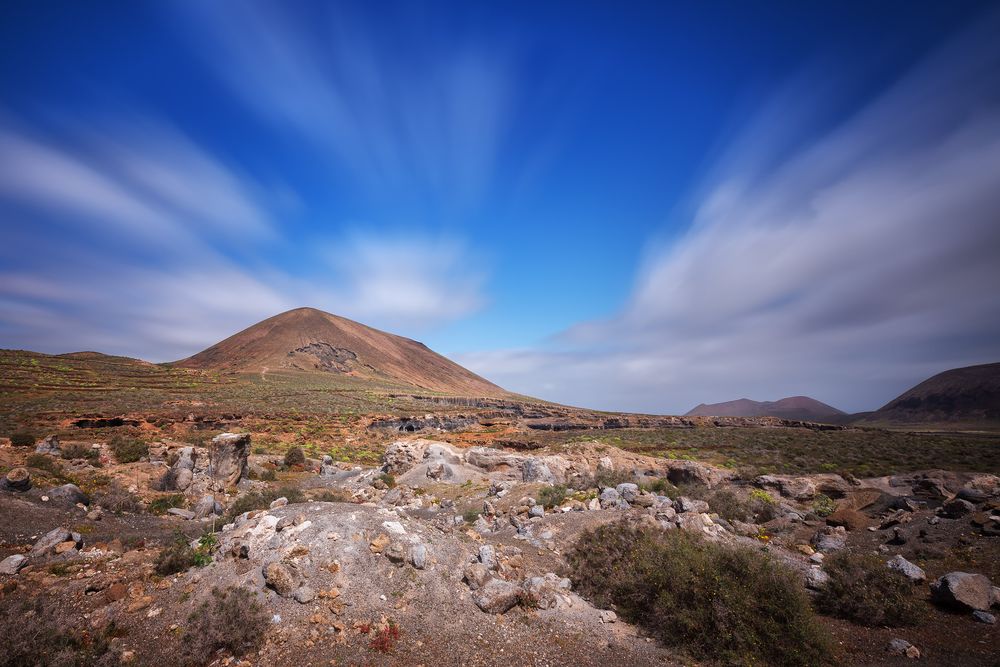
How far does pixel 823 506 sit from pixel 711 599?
12142 mm

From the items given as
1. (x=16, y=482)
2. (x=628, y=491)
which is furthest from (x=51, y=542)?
(x=628, y=491)

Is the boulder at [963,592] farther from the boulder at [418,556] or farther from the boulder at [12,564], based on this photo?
the boulder at [12,564]

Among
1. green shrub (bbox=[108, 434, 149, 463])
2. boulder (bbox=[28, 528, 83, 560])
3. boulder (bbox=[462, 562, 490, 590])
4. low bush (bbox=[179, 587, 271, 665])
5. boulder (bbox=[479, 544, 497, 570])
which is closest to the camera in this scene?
low bush (bbox=[179, 587, 271, 665])

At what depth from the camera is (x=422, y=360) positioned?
490 feet

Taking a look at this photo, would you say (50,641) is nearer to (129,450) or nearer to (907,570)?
(907,570)

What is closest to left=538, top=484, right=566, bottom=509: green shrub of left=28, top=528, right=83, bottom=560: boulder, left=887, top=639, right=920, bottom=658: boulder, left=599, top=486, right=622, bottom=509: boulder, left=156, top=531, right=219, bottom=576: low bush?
left=599, top=486, right=622, bottom=509: boulder

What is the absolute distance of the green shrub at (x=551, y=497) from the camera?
1327 cm

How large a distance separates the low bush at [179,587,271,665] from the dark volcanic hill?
5610 inches

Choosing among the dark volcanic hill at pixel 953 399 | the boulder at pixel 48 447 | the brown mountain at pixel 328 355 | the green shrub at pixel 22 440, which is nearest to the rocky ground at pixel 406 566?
the boulder at pixel 48 447

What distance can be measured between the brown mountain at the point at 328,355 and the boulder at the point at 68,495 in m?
80.3

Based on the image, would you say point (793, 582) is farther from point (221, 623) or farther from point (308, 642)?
point (221, 623)

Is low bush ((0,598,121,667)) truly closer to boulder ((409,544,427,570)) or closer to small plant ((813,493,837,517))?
boulder ((409,544,427,570))

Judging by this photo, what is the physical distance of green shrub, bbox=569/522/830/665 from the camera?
6.14 meters

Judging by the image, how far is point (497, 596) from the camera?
24.5ft
